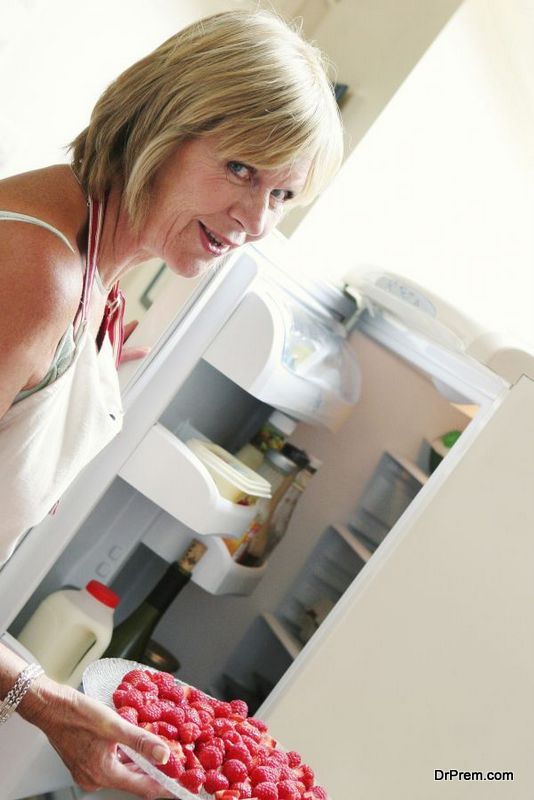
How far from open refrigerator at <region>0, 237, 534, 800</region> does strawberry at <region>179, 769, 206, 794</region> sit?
0.38 m

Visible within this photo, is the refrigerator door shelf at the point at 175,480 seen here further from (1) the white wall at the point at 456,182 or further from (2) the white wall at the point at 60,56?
(2) the white wall at the point at 60,56

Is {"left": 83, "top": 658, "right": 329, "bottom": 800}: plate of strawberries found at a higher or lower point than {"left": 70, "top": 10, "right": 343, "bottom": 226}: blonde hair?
lower

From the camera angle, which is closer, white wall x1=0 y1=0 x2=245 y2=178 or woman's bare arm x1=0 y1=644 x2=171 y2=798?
woman's bare arm x1=0 y1=644 x2=171 y2=798

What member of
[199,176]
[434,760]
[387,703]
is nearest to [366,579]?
[387,703]

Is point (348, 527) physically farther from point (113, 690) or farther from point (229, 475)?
point (113, 690)

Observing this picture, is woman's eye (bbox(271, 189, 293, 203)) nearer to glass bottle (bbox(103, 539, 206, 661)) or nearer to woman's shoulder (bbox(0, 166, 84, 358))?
woman's shoulder (bbox(0, 166, 84, 358))

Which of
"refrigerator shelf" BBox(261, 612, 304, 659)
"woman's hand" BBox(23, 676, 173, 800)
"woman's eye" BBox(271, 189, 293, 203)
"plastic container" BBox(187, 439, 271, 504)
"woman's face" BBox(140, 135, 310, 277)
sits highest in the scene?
"woman's eye" BBox(271, 189, 293, 203)

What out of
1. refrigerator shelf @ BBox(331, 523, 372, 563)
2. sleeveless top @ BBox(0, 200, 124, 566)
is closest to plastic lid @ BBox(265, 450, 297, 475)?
refrigerator shelf @ BBox(331, 523, 372, 563)

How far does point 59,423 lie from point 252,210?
0.35 meters

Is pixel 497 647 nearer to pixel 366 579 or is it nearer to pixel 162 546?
pixel 366 579

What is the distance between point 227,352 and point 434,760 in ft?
2.70

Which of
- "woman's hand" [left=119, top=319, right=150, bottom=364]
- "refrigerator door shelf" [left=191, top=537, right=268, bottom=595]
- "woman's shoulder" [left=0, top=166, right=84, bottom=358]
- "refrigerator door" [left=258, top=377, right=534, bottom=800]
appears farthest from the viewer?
"refrigerator door shelf" [left=191, top=537, right=268, bottom=595]

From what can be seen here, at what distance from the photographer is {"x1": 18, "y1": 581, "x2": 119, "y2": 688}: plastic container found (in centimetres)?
185

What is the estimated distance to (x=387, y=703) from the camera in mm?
1634
